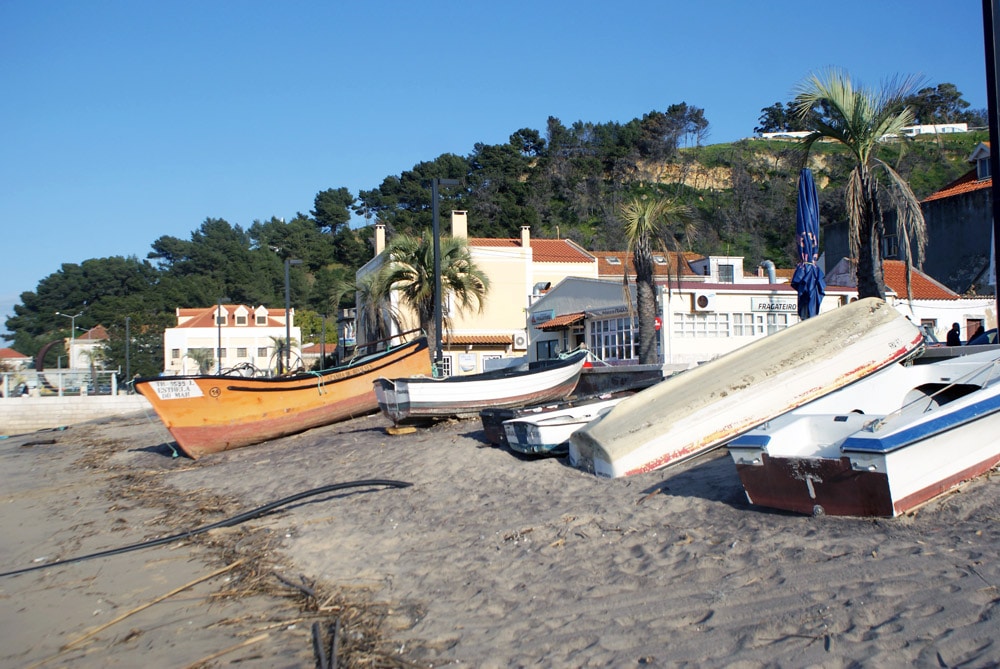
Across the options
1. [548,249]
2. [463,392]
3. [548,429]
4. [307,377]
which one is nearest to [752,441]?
[548,429]

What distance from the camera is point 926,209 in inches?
1411

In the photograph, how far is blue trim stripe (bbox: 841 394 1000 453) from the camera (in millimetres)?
5781

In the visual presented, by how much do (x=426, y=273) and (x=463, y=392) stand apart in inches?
297

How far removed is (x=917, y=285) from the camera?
102 feet

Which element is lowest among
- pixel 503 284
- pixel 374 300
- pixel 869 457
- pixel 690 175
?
pixel 869 457

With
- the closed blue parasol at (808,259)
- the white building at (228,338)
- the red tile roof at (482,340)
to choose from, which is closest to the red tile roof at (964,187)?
the red tile roof at (482,340)

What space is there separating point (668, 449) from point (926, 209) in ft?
108

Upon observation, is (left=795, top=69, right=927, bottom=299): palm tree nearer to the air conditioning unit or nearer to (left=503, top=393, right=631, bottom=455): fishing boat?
(left=503, top=393, right=631, bottom=455): fishing boat

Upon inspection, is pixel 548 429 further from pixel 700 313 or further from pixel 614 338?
pixel 614 338

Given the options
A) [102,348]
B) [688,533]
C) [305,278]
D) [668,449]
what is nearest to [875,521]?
[688,533]

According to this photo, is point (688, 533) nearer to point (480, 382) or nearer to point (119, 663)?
point (119, 663)

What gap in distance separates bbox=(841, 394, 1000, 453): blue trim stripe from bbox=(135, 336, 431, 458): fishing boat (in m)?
14.0

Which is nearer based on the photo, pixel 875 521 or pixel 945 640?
pixel 945 640

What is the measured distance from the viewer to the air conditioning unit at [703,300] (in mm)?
24859
